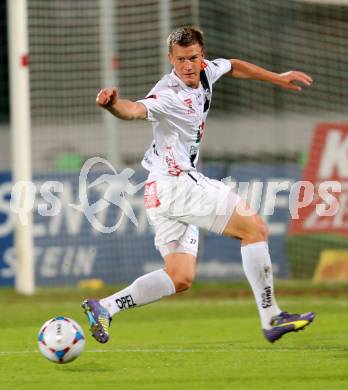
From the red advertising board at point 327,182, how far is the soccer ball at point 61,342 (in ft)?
28.7

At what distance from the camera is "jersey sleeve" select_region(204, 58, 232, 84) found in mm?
9203

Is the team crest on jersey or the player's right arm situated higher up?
the player's right arm

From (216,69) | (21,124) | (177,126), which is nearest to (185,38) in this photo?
(177,126)

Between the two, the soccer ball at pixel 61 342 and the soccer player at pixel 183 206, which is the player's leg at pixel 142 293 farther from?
the soccer ball at pixel 61 342

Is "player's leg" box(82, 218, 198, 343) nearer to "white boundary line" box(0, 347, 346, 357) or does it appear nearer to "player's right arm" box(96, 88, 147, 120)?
"white boundary line" box(0, 347, 346, 357)

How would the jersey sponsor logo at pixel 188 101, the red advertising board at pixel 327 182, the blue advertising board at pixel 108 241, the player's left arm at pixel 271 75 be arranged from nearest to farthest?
1. the jersey sponsor logo at pixel 188 101
2. the player's left arm at pixel 271 75
3. the red advertising board at pixel 327 182
4. the blue advertising board at pixel 108 241

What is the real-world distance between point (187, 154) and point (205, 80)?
0.63 m

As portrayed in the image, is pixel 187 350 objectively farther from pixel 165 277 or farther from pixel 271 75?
pixel 271 75

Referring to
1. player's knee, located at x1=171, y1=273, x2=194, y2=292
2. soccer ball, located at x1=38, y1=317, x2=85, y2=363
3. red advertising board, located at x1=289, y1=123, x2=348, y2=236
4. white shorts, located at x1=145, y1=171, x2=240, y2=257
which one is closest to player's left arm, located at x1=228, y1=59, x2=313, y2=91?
white shorts, located at x1=145, y1=171, x2=240, y2=257

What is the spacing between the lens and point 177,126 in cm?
876

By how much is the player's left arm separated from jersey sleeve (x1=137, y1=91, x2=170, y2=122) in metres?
1.25

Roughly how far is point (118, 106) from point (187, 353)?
2178 mm

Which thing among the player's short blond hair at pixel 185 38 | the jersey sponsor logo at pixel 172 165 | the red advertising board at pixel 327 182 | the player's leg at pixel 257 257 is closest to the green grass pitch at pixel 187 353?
the player's leg at pixel 257 257

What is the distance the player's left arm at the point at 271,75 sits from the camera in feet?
30.7
